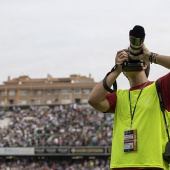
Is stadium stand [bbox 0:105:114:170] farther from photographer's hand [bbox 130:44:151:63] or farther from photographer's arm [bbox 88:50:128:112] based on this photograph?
photographer's hand [bbox 130:44:151:63]

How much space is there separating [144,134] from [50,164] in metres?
35.0

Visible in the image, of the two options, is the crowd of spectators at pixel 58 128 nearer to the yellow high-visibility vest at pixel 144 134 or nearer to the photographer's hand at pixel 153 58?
the yellow high-visibility vest at pixel 144 134

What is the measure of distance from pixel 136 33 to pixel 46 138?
117 feet

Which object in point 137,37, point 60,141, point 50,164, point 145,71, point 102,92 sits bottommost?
point 50,164

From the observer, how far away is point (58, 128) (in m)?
39.3

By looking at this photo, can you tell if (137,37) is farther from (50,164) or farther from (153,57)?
(50,164)

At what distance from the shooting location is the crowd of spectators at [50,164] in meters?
35.7

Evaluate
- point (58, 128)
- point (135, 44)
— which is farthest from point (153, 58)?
point (58, 128)

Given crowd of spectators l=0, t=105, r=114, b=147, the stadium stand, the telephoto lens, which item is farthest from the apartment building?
the telephoto lens

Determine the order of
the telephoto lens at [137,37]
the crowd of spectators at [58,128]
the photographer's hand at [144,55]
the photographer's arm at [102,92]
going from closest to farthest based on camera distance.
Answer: the telephoto lens at [137,37], the photographer's hand at [144,55], the photographer's arm at [102,92], the crowd of spectators at [58,128]

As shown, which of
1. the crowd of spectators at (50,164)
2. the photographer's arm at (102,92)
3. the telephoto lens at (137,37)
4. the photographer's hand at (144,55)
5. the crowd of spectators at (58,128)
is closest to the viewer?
the telephoto lens at (137,37)

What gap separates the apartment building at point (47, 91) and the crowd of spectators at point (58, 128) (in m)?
45.7

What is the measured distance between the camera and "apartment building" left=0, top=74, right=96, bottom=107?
91.1 metres

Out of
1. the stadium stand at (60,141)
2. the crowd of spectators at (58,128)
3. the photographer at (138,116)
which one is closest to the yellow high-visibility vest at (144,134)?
the photographer at (138,116)
